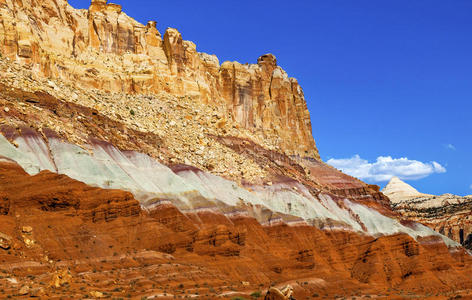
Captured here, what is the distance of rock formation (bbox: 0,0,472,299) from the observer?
41.7m

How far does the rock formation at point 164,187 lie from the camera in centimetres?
4172

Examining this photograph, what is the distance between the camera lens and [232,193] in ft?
231

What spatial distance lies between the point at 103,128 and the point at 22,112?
11.7m

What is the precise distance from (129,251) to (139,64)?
53685 mm

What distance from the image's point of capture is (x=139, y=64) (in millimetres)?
92812

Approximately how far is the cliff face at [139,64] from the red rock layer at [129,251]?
33.8 m

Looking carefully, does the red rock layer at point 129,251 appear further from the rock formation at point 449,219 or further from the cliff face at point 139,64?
the rock formation at point 449,219

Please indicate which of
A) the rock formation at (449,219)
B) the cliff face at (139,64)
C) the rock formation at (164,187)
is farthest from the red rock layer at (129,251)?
the rock formation at (449,219)

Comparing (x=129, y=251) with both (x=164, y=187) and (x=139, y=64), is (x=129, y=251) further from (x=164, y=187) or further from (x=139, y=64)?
(x=139, y=64)

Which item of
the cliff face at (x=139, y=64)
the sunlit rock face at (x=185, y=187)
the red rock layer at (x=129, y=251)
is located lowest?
the red rock layer at (x=129, y=251)

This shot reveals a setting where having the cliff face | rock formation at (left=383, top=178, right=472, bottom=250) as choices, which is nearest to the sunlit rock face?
the cliff face

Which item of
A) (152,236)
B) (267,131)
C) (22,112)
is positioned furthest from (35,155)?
(267,131)

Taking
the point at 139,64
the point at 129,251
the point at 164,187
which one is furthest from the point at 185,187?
the point at 139,64

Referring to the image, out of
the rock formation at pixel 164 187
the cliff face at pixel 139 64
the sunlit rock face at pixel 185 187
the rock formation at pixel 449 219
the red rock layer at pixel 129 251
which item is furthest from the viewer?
the rock formation at pixel 449 219
